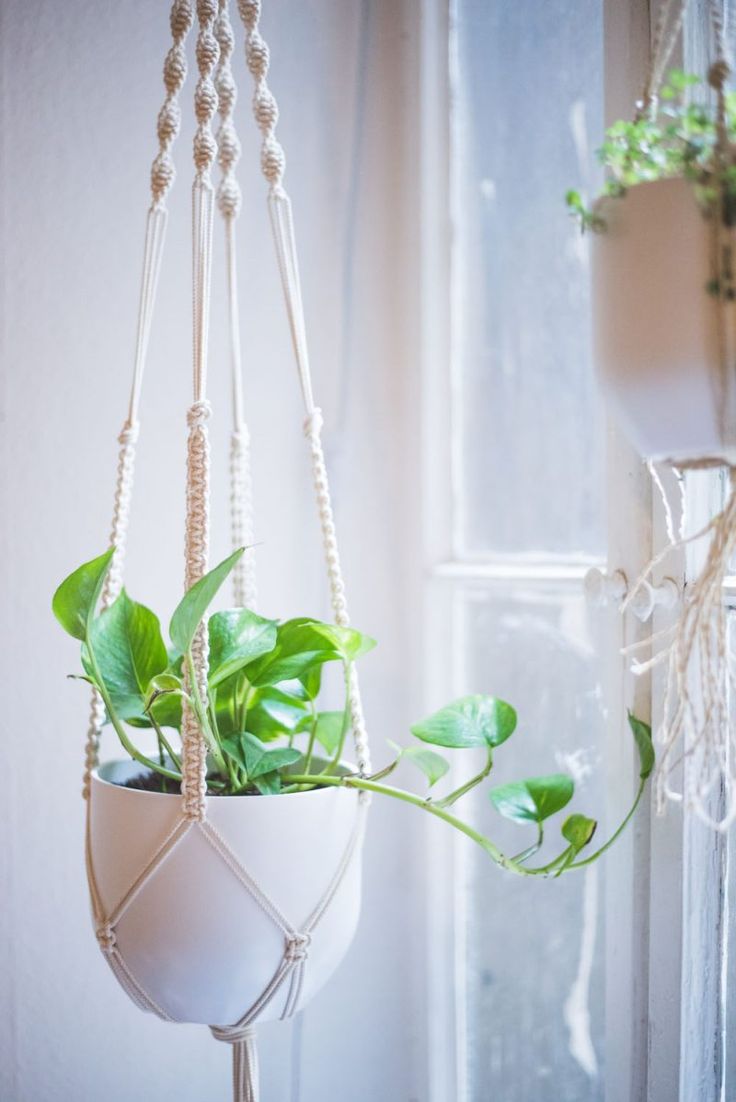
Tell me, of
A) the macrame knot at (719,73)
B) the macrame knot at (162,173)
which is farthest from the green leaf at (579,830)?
the macrame knot at (162,173)

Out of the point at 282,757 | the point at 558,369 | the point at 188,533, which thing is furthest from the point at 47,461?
the point at 558,369

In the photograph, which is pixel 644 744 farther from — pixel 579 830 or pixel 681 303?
pixel 681 303

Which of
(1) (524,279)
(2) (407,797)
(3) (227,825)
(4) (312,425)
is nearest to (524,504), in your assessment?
(1) (524,279)

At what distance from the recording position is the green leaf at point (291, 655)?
32.0 inches

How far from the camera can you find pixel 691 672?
87cm

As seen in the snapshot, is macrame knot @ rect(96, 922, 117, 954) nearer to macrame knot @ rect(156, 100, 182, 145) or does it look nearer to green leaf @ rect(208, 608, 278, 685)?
green leaf @ rect(208, 608, 278, 685)

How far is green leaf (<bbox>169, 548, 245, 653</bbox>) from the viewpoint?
71cm

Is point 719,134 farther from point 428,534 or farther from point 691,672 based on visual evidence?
point 428,534

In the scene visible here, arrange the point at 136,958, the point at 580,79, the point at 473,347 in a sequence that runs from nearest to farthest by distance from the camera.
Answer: the point at 136,958 < the point at 580,79 < the point at 473,347

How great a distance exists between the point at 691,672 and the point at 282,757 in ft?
1.22

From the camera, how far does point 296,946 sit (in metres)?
0.76

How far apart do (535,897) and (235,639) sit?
578 millimetres

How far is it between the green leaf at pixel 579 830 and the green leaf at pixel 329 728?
23cm

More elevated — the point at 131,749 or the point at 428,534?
the point at 428,534
